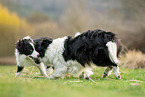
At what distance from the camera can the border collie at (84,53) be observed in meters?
4.90

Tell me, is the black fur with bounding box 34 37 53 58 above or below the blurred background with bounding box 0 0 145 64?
below

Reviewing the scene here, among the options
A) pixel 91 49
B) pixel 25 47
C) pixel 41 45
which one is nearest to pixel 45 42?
pixel 41 45

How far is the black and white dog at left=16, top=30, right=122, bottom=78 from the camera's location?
4.90m

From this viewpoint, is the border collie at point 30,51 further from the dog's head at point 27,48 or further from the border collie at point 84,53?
the border collie at point 84,53

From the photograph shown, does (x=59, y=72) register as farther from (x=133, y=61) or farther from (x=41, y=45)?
(x=133, y=61)

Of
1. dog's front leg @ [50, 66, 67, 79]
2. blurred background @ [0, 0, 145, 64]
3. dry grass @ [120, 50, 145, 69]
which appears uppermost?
blurred background @ [0, 0, 145, 64]

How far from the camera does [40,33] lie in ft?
46.0

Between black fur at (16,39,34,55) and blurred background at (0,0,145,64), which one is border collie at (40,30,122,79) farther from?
blurred background at (0,0,145,64)

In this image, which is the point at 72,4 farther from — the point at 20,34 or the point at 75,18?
the point at 20,34

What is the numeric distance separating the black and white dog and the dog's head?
0.04 metres

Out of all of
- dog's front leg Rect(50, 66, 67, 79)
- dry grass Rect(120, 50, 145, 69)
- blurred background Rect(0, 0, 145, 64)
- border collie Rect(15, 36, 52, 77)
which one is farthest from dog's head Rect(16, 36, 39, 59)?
blurred background Rect(0, 0, 145, 64)

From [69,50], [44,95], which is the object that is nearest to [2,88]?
[44,95]

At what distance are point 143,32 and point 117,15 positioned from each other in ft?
11.7

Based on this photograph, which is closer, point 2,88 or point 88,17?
point 2,88
